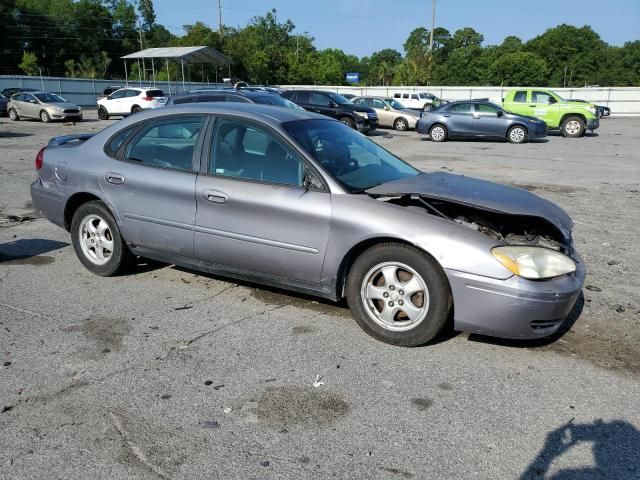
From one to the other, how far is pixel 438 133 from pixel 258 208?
61.1 ft

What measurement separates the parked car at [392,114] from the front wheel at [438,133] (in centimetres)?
478

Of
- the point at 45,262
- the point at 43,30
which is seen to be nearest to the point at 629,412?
the point at 45,262

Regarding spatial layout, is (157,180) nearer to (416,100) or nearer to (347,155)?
(347,155)

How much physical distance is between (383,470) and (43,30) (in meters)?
87.6

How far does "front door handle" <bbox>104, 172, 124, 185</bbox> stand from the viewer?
16.0ft

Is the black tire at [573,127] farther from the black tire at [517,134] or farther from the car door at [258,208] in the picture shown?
the car door at [258,208]

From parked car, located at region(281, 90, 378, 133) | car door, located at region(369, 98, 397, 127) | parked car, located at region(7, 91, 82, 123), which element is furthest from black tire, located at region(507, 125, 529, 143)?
parked car, located at region(7, 91, 82, 123)

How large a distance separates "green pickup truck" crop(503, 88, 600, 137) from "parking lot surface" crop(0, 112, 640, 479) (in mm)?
19796

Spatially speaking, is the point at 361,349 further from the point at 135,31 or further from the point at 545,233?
the point at 135,31

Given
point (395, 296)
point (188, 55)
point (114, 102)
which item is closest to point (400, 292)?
point (395, 296)

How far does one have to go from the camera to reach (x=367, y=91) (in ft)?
169

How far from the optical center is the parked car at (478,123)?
67.2 ft

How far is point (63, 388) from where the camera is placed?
3.28 m

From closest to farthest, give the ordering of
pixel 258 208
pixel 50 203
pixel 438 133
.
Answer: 1. pixel 258 208
2. pixel 50 203
3. pixel 438 133
